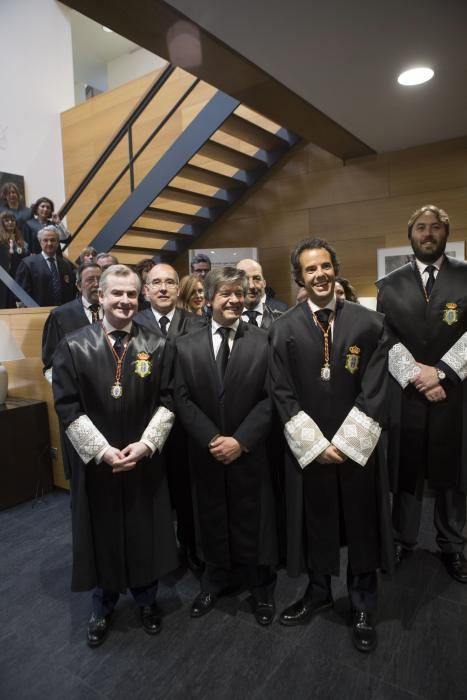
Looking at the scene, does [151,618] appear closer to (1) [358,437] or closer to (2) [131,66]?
(1) [358,437]

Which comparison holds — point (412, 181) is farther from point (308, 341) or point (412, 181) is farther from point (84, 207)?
point (84, 207)

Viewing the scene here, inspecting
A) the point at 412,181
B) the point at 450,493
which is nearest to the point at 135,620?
the point at 450,493

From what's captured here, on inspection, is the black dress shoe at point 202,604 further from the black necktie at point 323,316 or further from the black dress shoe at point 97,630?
the black necktie at point 323,316

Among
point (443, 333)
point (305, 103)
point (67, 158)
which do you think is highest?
point (67, 158)

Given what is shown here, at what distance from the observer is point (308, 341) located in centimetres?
195

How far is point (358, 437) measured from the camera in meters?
1.84

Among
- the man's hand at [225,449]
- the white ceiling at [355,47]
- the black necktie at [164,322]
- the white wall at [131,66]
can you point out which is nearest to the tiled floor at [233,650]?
the man's hand at [225,449]

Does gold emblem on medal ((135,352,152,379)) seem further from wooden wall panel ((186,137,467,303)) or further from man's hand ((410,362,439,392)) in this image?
wooden wall panel ((186,137,467,303))

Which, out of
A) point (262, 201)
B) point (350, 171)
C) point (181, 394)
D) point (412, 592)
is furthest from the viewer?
point (262, 201)

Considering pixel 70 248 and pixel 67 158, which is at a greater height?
pixel 67 158

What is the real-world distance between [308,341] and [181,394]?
628 mm

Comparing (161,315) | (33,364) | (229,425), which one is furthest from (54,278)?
(229,425)

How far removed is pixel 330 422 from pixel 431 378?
2.27ft

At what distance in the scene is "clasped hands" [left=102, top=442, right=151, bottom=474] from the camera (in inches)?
75.1
